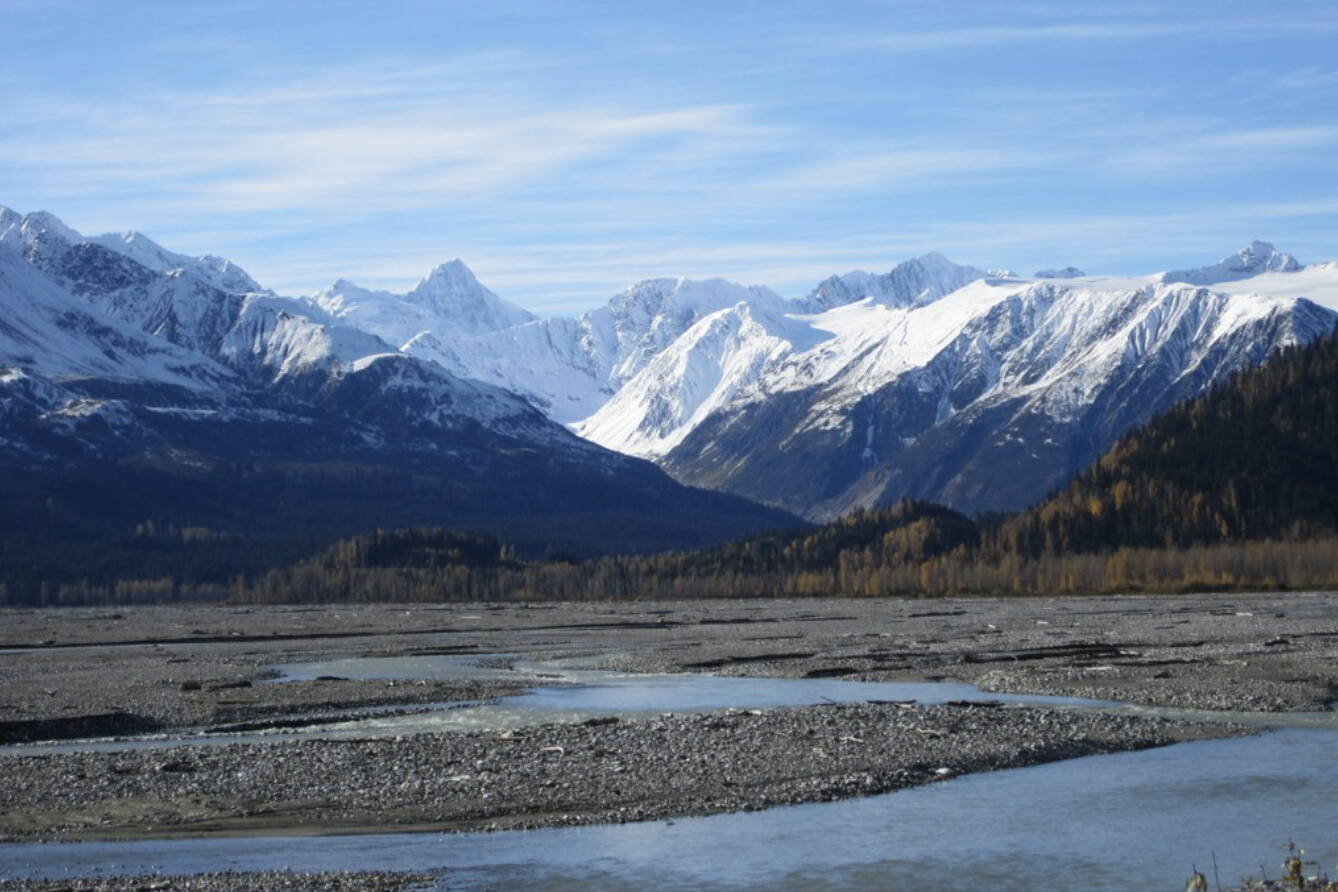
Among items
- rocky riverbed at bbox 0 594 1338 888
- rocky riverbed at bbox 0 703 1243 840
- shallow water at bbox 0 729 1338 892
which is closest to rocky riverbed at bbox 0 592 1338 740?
rocky riverbed at bbox 0 594 1338 888

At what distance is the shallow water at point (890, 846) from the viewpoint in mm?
43281

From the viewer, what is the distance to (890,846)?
46.6m

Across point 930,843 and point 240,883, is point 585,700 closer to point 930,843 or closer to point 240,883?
point 930,843

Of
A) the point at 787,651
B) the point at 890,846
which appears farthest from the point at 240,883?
the point at 787,651

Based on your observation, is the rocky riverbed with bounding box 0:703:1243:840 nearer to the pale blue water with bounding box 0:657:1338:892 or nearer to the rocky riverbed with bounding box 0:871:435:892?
the pale blue water with bounding box 0:657:1338:892

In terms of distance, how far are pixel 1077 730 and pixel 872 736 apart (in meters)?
7.97

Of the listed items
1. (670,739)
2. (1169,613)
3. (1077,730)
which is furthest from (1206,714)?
(1169,613)

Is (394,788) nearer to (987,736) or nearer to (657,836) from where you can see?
(657,836)

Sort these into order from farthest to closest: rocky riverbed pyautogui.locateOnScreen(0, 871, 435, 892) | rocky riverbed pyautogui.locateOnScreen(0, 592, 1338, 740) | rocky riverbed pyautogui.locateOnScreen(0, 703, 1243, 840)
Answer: rocky riverbed pyautogui.locateOnScreen(0, 592, 1338, 740)
rocky riverbed pyautogui.locateOnScreen(0, 703, 1243, 840)
rocky riverbed pyautogui.locateOnScreen(0, 871, 435, 892)

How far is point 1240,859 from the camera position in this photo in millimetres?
A: 44250

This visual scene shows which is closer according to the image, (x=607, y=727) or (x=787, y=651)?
(x=607, y=727)

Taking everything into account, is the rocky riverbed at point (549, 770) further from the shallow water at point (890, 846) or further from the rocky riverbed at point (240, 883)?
the rocky riverbed at point (240, 883)

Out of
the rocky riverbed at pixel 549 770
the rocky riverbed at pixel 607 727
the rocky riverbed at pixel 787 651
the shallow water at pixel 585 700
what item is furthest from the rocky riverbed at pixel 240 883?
the rocky riverbed at pixel 787 651

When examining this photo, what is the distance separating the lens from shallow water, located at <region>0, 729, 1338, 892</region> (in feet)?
142
